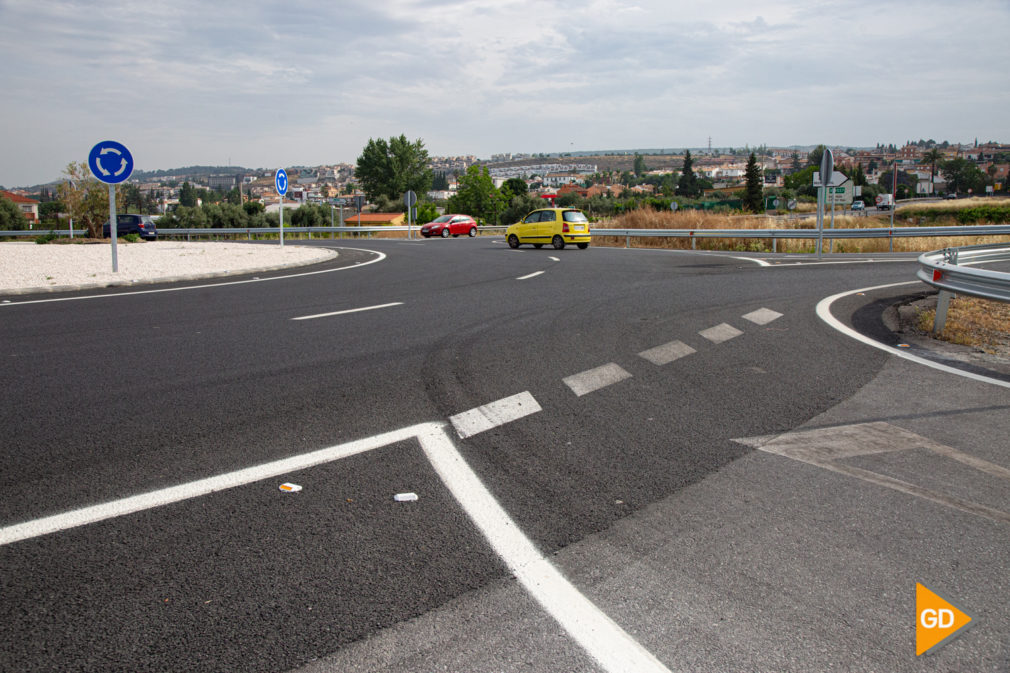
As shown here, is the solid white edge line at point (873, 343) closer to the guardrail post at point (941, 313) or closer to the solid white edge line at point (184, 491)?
the guardrail post at point (941, 313)

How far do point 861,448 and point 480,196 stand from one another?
131141 mm

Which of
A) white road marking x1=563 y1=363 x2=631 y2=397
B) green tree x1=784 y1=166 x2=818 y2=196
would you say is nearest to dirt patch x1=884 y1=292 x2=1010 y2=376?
white road marking x1=563 y1=363 x2=631 y2=397

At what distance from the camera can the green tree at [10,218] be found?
186ft

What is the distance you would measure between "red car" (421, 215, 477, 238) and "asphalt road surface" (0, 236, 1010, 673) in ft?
130

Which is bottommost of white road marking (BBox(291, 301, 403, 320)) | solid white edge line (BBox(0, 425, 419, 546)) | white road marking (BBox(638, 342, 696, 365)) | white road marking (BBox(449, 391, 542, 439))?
solid white edge line (BBox(0, 425, 419, 546))

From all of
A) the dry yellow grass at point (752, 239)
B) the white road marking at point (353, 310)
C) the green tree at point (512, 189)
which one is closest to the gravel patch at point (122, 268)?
the white road marking at point (353, 310)

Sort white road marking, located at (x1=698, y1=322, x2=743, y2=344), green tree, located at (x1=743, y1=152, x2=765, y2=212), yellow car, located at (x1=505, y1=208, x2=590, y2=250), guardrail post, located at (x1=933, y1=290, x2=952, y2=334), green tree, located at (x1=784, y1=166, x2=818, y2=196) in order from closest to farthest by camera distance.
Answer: white road marking, located at (x1=698, y1=322, x2=743, y2=344) → guardrail post, located at (x1=933, y1=290, x2=952, y2=334) → yellow car, located at (x1=505, y1=208, x2=590, y2=250) → green tree, located at (x1=743, y1=152, x2=765, y2=212) → green tree, located at (x1=784, y1=166, x2=818, y2=196)

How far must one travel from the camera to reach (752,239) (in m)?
28.4

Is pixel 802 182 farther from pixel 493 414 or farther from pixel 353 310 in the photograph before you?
pixel 493 414

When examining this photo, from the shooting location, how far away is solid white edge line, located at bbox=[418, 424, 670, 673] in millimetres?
2447

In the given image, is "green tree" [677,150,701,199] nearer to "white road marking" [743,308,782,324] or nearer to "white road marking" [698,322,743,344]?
"white road marking" [743,308,782,324]

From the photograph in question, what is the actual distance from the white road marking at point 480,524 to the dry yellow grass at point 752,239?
23.2 m

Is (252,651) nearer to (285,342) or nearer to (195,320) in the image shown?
(285,342)

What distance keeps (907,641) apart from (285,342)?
6535 millimetres
